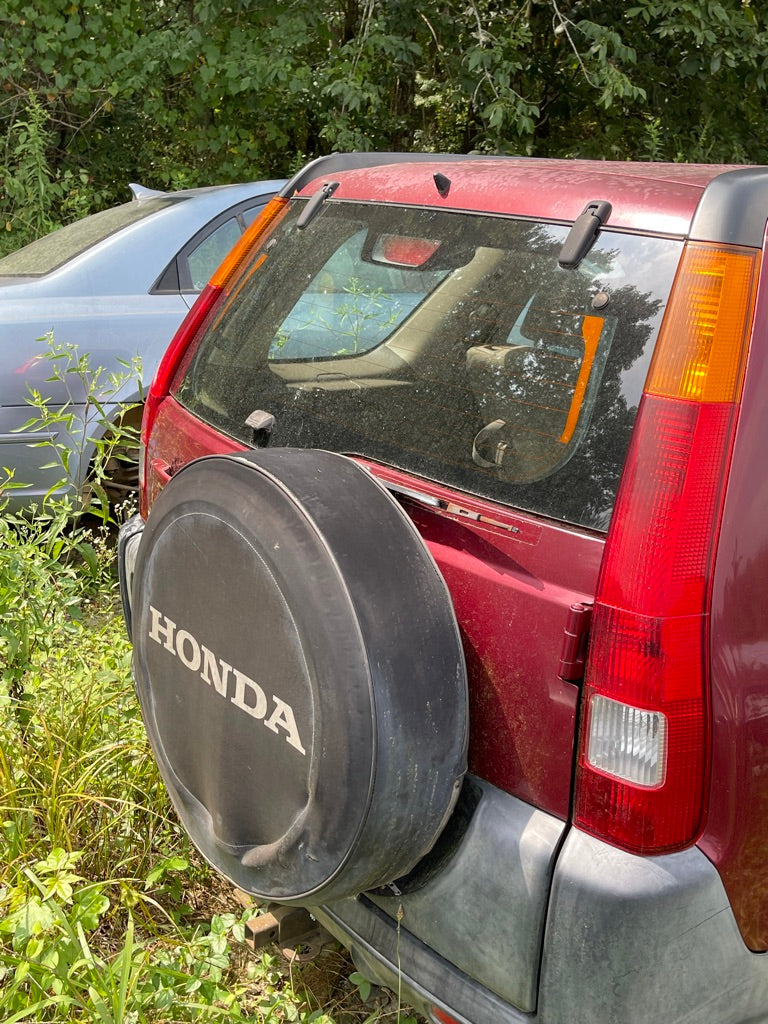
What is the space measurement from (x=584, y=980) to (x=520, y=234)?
4.07 feet

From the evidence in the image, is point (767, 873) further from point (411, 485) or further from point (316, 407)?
point (316, 407)

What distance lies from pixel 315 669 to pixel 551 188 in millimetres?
945

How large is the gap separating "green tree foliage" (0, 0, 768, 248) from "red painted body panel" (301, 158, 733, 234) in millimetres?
7016

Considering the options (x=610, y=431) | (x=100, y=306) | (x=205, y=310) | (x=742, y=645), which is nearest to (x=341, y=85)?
(x=100, y=306)

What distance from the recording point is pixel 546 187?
1.87 m

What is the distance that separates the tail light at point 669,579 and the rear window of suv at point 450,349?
6 cm

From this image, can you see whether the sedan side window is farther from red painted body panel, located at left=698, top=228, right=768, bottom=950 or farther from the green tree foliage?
the green tree foliage

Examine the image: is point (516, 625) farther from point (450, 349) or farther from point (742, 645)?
point (450, 349)

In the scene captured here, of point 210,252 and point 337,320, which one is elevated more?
point 337,320

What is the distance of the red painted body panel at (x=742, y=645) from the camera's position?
1.52 meters

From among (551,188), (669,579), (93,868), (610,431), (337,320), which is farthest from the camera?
(93,868)

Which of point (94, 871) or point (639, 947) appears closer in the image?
point (639, 947)

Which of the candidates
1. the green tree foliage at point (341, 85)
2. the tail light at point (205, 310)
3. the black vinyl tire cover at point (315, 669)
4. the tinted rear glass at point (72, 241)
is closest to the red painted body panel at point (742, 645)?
the black vinyl tire cover at point (315, 669)

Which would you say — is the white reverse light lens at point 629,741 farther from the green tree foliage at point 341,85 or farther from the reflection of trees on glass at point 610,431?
the green tree foliage at point 341,85
